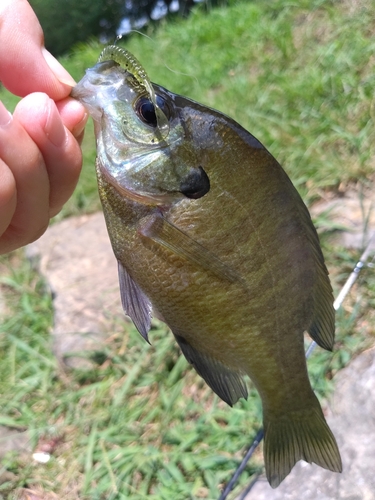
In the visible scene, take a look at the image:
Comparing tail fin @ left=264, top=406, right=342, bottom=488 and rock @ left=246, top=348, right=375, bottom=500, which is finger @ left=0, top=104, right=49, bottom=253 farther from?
rock @ left=246, top=348, right=375, bottom=500

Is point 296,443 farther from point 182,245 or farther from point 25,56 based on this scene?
point 25,56

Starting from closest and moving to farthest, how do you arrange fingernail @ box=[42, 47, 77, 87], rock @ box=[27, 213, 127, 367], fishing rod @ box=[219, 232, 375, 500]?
fingernail @ box=[42, 47, 77, 87] → fishing rod @ box=[219, 232, 375, 500] → rock @ box=[27, 213, 127, 367]

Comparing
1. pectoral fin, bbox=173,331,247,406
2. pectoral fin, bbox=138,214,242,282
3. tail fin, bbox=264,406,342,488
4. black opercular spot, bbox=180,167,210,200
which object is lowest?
tail fin, bbox=264,406,342,488

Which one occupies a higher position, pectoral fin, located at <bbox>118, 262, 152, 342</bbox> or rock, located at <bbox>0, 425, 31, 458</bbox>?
pectoral fin, located at <bbox>118, 262, 152, 342</bbox>

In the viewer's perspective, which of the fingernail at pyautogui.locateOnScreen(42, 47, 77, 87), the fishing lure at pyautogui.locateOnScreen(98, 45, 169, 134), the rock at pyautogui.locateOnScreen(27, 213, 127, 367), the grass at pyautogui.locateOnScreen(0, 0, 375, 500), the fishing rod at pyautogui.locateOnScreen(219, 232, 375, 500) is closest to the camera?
the fishing lure at pyautogui.locateOnScreen(98, 45, 169, 134)

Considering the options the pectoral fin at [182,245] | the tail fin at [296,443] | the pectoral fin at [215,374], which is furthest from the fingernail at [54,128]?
the tail fin at [296,443]

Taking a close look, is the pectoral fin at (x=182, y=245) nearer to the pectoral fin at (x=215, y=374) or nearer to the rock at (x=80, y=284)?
the pectoral fin at (x=215, y=374)

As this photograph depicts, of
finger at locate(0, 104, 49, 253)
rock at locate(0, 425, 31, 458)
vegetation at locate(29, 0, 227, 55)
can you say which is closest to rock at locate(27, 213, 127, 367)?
rock at locate(0, 425, 31, 458)

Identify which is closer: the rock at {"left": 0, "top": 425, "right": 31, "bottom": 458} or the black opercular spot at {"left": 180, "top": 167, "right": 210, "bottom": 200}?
the black opercular spot at {"left": 180, "top": 167, "right": 210, "bottom": 200}
